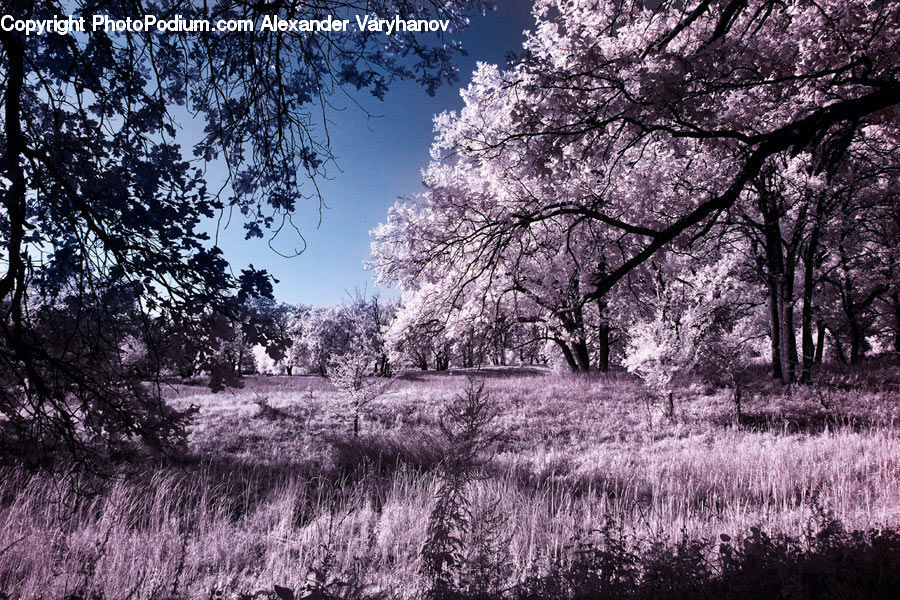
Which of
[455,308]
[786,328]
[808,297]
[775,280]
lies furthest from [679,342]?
[455,308]

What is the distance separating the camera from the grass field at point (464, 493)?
3945mm

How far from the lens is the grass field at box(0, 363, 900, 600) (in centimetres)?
395

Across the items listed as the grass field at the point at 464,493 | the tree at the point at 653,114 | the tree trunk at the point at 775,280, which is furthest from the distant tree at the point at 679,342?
the tree at the point at 653,114

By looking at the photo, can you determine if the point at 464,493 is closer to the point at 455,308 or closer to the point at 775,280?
the point at 455,308

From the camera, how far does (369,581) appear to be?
388 centimetres

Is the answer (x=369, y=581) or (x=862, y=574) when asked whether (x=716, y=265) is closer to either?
(x=862, y=574)

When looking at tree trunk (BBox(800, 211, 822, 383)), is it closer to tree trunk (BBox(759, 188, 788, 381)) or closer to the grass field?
tree trunk (BBox(759, 188, 788, 381))

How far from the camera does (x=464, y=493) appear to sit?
523 centimetres

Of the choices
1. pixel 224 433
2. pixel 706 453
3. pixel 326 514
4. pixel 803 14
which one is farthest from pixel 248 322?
pixel 224 433

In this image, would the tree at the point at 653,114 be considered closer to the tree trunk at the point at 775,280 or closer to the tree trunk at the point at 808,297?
the tree trunk at the point at 775,280

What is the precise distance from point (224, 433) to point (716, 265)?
20882 mm

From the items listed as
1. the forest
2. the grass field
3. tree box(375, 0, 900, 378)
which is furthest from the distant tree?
tree box(375, 0, 900, 378)

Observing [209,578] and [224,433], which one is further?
[224,433]

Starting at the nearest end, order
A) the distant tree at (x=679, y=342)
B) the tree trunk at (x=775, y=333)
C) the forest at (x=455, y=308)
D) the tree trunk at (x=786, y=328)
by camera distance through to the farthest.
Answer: the forest at (x=455, y=308)
the distant tree at (x=679, y=342)
the tree trunk at (x=786, y=328)
the tree trunk at (x=775, y=333)
